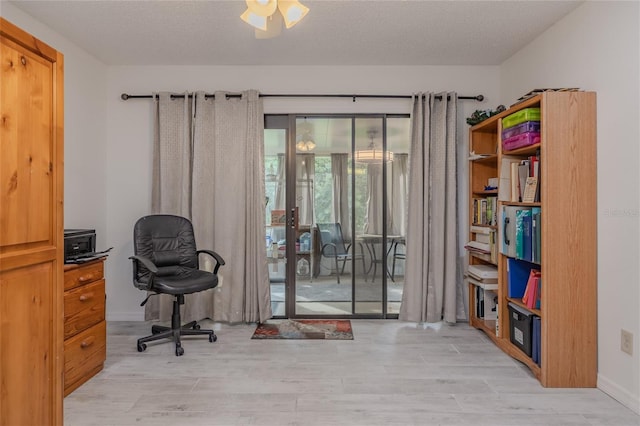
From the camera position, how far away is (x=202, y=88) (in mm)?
3730

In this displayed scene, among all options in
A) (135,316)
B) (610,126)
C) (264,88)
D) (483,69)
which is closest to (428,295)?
(610,126)

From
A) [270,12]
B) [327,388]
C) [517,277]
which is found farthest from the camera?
[517,277]

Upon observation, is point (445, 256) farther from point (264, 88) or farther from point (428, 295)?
point (264, 88)

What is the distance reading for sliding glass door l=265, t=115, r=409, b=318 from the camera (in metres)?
3.77

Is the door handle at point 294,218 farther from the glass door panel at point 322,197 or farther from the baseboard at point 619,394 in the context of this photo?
the baseboard at point 619,394

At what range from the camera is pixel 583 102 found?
238 centimetres

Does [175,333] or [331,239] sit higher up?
[331,239]

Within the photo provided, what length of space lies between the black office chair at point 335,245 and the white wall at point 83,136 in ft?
7.05

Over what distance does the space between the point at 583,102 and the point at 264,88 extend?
2.64 metres

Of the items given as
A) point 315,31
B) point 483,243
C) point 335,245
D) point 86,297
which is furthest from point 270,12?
point 483,243

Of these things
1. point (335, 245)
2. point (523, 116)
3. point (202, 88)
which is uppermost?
point (202, 88)

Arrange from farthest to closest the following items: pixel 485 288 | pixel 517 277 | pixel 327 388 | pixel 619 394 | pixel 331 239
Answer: pixel 331 239 → pixel 485 288 → pixel 517 277 → pixel 327 388 → pixel 619 394

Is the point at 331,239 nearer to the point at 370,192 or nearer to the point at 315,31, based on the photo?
the point at 370,192

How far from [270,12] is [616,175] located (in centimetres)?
218
